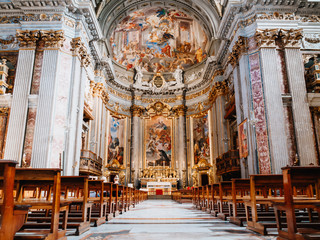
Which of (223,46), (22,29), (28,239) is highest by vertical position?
(223,46)

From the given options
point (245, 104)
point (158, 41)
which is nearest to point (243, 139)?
point (245, 104)

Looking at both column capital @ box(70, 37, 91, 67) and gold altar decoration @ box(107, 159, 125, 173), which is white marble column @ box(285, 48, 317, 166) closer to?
column capital @ box(70, 37, 91, 67)

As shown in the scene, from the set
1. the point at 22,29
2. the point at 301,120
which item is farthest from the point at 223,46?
the point at 22,29

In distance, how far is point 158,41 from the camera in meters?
22.4

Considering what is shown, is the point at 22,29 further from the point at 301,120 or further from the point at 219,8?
the point at 301,120

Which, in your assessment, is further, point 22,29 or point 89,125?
point 89,125

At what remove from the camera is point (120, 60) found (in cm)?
2192

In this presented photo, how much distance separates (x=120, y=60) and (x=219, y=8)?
8.95 metres

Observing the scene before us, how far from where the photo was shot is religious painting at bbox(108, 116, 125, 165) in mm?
19575

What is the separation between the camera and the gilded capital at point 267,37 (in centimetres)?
1175

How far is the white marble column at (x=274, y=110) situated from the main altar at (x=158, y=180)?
1034 cm

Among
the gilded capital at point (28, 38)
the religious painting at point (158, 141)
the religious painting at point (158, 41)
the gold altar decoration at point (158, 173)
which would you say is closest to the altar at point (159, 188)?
the gold altar decoration at point (158, 173)

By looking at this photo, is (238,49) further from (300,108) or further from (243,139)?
(243,139)

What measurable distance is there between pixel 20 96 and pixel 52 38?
2.74 meters
